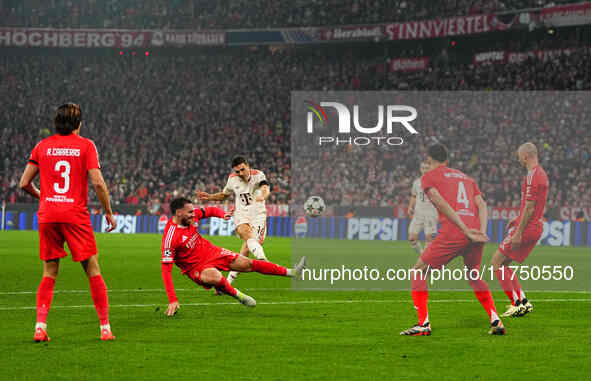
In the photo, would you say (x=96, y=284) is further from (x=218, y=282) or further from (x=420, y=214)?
(x=420, y=214)

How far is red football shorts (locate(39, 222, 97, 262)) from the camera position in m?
7.98

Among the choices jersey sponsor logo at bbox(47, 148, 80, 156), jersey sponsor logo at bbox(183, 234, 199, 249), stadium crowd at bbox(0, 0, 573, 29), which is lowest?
jersey sponsor logo at bbox(183, 234, 199, 249)

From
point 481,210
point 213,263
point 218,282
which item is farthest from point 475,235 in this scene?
point 213,263

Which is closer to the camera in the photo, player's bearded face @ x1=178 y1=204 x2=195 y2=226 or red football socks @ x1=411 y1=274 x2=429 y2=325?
red football socks @ x1=411 y1=274 x2=429 y2=325

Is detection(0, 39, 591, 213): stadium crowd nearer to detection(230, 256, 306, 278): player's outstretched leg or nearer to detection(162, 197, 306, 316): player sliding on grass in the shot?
detection(230, 256, 306, 278): player's outstretched leg

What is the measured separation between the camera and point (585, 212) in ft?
50.9

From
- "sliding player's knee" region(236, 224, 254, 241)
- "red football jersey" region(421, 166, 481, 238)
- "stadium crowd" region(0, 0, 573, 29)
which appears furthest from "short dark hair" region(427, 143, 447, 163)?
"stadium crowd" region(0, 0, 573, 29)

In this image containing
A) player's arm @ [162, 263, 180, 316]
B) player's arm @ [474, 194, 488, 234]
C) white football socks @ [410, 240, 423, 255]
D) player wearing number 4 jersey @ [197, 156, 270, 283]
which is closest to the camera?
player's arm @ [474, 194, 488, 234]

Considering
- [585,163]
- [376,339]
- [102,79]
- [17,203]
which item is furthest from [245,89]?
[376,339]

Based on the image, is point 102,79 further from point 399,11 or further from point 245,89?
point 399,11

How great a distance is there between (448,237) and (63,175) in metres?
3.95

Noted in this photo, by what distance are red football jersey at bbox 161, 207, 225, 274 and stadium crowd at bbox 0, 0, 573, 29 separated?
1547 inches

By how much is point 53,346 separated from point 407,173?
657cm

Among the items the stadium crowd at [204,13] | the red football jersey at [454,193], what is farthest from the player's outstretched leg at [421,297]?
the stadium crowd at [204,13]
